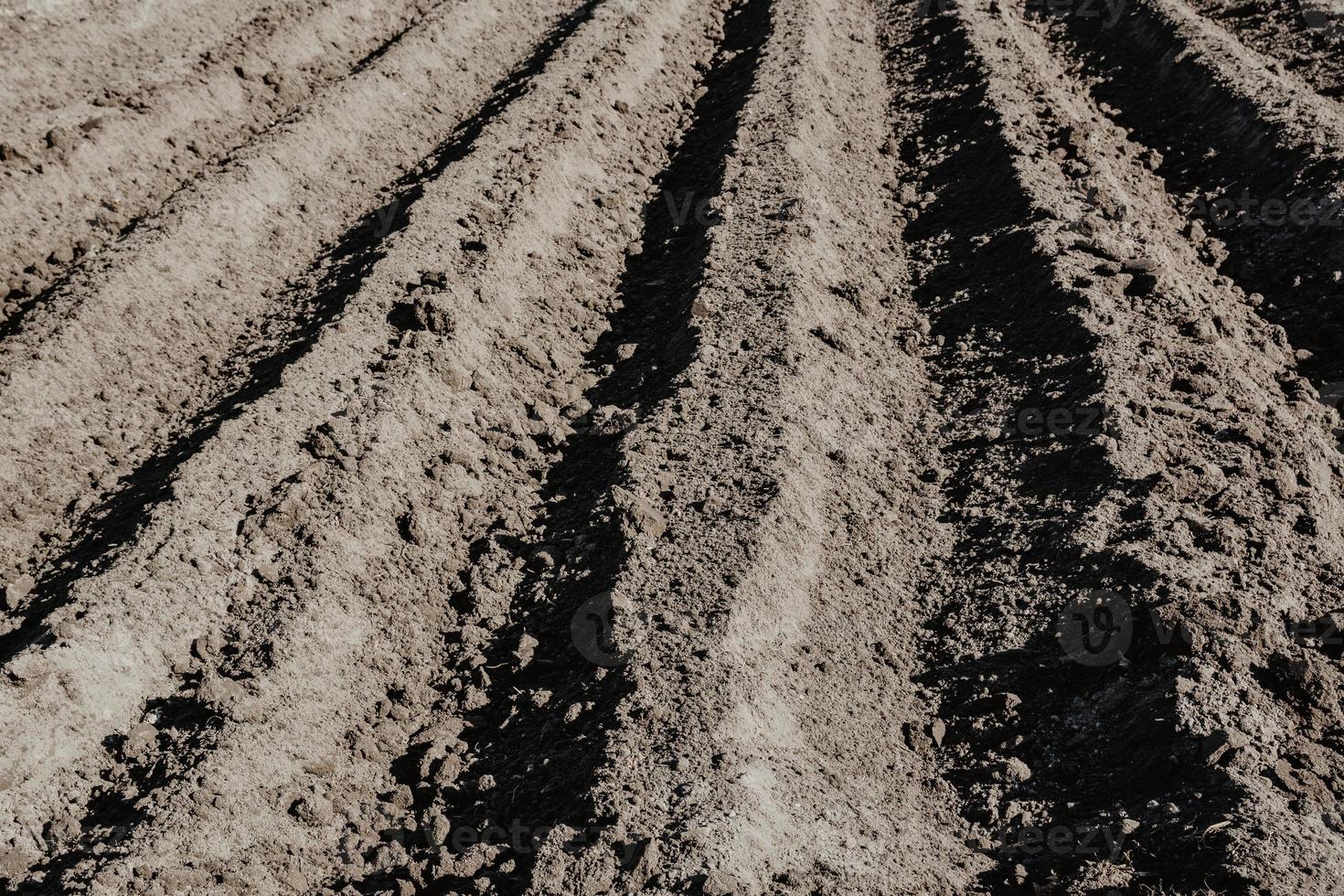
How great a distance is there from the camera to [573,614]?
3680 mm

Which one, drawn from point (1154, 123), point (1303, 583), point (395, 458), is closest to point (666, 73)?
point (1154, 123)

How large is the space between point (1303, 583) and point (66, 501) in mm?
4808

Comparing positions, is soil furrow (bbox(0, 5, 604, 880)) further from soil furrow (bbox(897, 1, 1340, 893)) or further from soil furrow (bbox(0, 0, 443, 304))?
soil furrow (bbox(897, 1, 1340, 893))

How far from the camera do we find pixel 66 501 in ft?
14.1

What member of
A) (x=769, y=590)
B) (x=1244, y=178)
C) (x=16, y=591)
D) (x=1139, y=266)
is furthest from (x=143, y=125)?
(x=1244, y=178)

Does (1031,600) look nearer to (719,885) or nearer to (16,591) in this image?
(719,885)

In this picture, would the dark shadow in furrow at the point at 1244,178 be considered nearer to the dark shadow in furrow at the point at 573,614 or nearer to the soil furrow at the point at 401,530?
the dark shadow in furrow at the point at 573,614

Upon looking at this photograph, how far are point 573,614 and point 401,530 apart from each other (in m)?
0.83

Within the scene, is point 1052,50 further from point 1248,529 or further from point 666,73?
point 1248,529

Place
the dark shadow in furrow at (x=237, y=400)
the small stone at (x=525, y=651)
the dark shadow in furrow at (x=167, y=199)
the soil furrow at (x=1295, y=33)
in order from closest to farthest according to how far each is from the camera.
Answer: the small stone at (x=525, y=651)
the dark shadow in furrow at (x=237, y=400)
the dark shadow in furrow at (x=167, y=199)
the soil furrow at (x=1295, y=33)

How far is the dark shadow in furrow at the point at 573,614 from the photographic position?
3.10 m

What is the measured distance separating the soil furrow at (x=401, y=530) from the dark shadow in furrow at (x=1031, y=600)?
1.69 meters

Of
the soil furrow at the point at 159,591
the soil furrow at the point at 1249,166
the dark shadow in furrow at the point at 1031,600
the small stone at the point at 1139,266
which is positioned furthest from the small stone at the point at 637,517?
the soil furrow at the point at 1249,166

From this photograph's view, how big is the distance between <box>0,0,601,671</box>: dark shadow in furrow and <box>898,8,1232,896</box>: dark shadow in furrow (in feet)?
9.57
